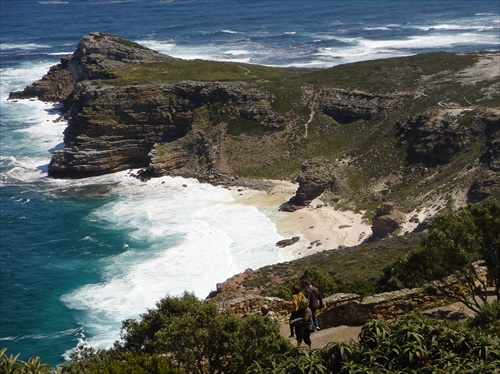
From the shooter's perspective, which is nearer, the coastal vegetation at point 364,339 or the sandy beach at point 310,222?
the coastal vegetation at point 364,339

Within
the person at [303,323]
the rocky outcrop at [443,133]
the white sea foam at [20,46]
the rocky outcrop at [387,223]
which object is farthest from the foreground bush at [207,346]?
the white sea foam at [20,46]

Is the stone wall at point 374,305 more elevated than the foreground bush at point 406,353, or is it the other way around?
the foreground bush at point 406,353

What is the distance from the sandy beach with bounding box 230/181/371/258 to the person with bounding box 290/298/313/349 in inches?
1284

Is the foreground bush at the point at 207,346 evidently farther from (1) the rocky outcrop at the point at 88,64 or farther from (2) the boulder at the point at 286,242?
(1) the rocky outcrop at the point at 88,64

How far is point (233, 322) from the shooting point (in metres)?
19.3

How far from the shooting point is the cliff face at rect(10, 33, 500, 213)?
211 feet

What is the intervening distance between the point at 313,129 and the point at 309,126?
786 millimetres

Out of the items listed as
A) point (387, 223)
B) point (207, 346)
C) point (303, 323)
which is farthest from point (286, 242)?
point (207, 346)

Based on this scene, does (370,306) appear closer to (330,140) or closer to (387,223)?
(387,223)

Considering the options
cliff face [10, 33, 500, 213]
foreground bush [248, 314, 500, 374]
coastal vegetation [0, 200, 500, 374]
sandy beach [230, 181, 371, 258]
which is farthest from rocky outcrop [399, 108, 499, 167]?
foreground bush [248, 314, 500, 374]

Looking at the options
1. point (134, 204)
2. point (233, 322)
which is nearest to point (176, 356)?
point (233, 322)

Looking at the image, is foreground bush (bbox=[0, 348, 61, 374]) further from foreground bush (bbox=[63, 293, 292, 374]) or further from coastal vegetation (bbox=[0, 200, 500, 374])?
foreground bush (bbox=[63, 293, 292, 374])

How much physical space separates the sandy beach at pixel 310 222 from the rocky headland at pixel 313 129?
125 cm

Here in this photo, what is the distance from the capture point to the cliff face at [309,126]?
64.4 m
